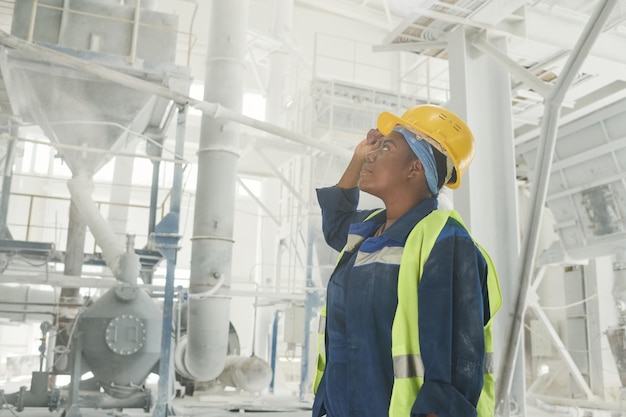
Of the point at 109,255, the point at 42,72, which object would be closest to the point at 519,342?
the point at 109,255

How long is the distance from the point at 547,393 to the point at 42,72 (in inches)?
412

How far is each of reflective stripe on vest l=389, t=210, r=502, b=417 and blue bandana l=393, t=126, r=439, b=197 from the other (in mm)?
147

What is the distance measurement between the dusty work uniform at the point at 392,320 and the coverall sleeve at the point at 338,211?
0.25 m

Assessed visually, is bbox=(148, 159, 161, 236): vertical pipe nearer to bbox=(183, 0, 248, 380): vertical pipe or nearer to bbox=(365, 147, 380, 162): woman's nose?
bbox=(183, 0, 248, 380): vertical pipe

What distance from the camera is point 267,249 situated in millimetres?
16359

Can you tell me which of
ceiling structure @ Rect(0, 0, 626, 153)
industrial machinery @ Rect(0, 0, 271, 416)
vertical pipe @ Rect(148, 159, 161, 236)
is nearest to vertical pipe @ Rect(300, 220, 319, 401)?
vertical pipe @ Rect(148, 159, 161, 236)

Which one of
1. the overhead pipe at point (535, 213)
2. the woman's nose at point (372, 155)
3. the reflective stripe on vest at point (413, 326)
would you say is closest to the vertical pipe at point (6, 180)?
the overhead pipe at point (535, 213)

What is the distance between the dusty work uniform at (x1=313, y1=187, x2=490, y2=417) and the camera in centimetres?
149

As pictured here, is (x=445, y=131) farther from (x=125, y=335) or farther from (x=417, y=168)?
(x=125, y=335)

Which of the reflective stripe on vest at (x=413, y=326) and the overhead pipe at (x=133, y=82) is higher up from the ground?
the overhead pipe at (x=133, y=82)

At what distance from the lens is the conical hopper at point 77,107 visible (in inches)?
272

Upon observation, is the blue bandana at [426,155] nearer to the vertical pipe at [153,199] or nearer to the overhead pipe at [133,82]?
the overhead pipe at [133,82]

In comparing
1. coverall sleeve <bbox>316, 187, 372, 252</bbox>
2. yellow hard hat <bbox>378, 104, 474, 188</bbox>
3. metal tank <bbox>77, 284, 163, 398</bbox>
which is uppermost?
yellow hard hat <bbox>378, 104, 474, 188</bbox>

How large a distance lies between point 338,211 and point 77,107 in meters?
6.10
